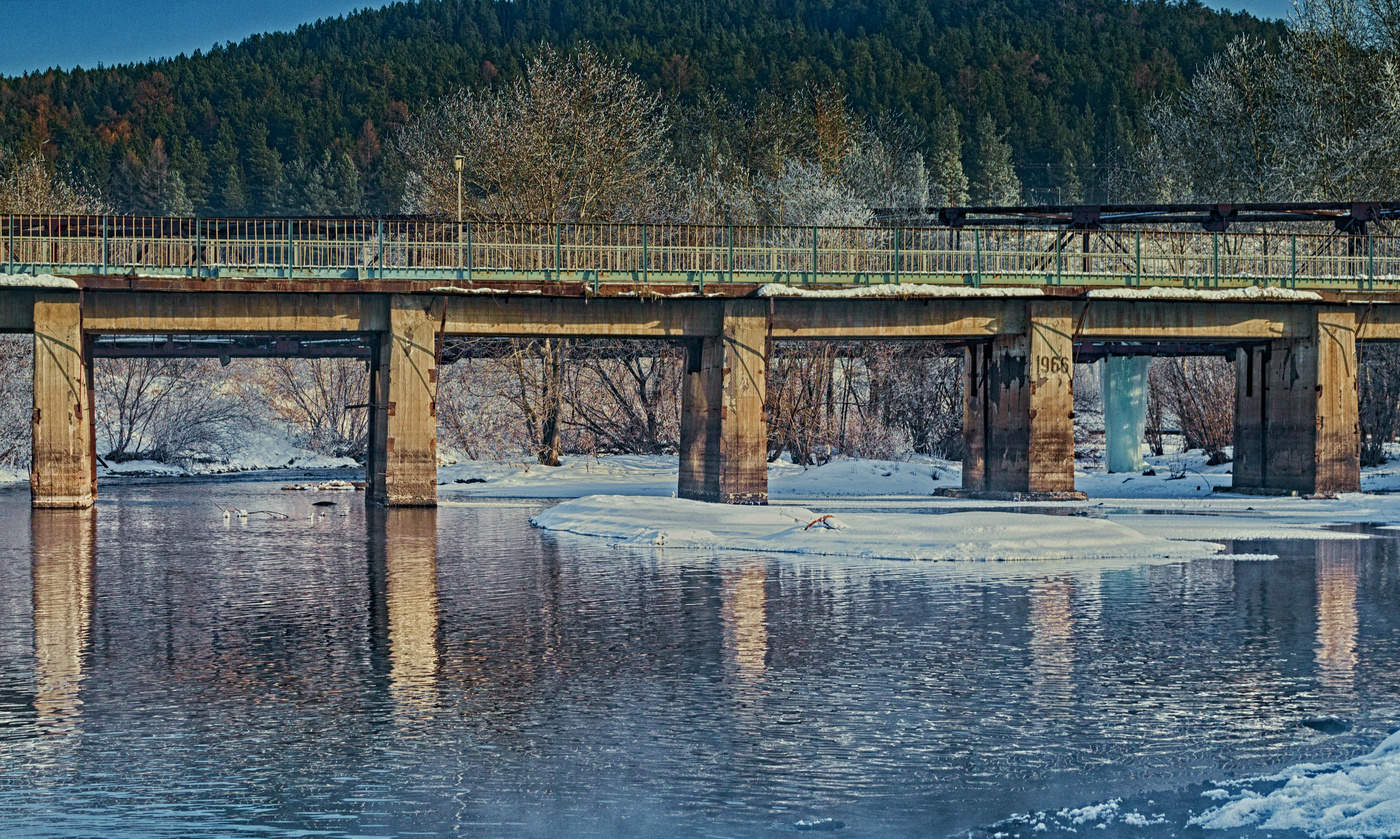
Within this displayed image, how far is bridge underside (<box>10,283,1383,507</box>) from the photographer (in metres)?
45.8

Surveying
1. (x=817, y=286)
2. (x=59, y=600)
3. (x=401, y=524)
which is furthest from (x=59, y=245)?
(x=59, y=600)

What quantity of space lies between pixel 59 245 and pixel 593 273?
49.1 ft

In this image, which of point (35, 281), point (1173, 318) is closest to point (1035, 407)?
point (1173, 318)

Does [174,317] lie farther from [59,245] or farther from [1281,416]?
[1281,416]

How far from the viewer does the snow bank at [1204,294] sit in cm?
4919

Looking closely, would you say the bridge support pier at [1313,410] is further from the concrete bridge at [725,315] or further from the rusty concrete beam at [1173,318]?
the rusty concrete beam at [1173,318]

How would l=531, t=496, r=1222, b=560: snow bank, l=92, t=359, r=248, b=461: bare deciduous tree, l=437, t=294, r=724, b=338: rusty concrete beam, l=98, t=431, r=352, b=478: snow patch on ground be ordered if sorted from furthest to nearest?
l=92, t=359, r=248, b=461: bare deciduous tree < l=98, t=431, r=352, b=478: snow patch on ground < l=437, t=294, r=724, b=338: rusty concrete beam < l=531, t=496, r=1222, b=560: snow bank

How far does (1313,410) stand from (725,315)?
62.5 feet

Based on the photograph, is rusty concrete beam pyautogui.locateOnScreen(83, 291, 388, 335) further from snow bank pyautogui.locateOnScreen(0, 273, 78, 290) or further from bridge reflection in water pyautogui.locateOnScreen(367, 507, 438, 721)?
bridge reflection in water pyautogui.locateOnScreen(367, 507, 438, 721)

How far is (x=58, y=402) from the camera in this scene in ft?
148

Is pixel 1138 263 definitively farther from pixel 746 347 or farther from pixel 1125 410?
pixel 1125 410

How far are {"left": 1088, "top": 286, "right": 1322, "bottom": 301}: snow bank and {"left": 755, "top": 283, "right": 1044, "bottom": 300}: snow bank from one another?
2.47m

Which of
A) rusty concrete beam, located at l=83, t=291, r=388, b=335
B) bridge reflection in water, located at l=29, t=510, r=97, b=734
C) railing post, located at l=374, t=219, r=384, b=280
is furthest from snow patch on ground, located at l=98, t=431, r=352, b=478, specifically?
bridge reflection in water, located at l=29, t=510, r=97, b=734

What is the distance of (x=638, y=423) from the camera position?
76000 mm
